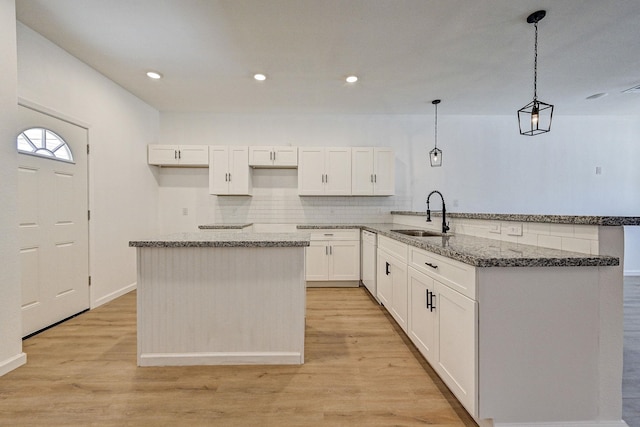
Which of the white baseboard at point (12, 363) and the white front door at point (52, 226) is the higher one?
the white front door at point (52, 226)

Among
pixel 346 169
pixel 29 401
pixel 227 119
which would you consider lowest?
pixel 29 401

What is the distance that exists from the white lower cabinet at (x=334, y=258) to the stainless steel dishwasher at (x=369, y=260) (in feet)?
0.39

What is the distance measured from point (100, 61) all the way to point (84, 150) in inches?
38.3

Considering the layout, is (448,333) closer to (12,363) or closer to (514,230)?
(514,230)

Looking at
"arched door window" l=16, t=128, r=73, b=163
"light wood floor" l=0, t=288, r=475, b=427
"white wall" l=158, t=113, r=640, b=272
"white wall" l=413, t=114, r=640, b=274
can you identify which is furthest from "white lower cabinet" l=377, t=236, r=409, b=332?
"arched door window" l=16, t=128, r=73, b=163

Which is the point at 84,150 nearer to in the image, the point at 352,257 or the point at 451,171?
the point at 352,257

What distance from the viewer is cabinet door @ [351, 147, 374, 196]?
14.0ft

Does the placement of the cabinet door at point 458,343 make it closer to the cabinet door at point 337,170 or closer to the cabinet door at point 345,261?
the cabinet door at point 345,261

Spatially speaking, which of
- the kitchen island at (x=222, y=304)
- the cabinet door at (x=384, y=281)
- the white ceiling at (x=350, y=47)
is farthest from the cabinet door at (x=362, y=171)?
the kitchen island at (x=222, y=304)

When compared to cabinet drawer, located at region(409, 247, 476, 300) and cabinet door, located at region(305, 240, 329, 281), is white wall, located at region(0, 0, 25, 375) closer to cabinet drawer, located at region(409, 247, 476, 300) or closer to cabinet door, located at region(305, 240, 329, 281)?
cabinet door, located at region(305, 240, 329, 281)

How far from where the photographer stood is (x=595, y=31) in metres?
2.43

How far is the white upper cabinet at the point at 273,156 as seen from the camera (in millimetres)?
4191

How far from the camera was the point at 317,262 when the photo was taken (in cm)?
399

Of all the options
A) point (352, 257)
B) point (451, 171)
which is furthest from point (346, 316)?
point (451, 171)
